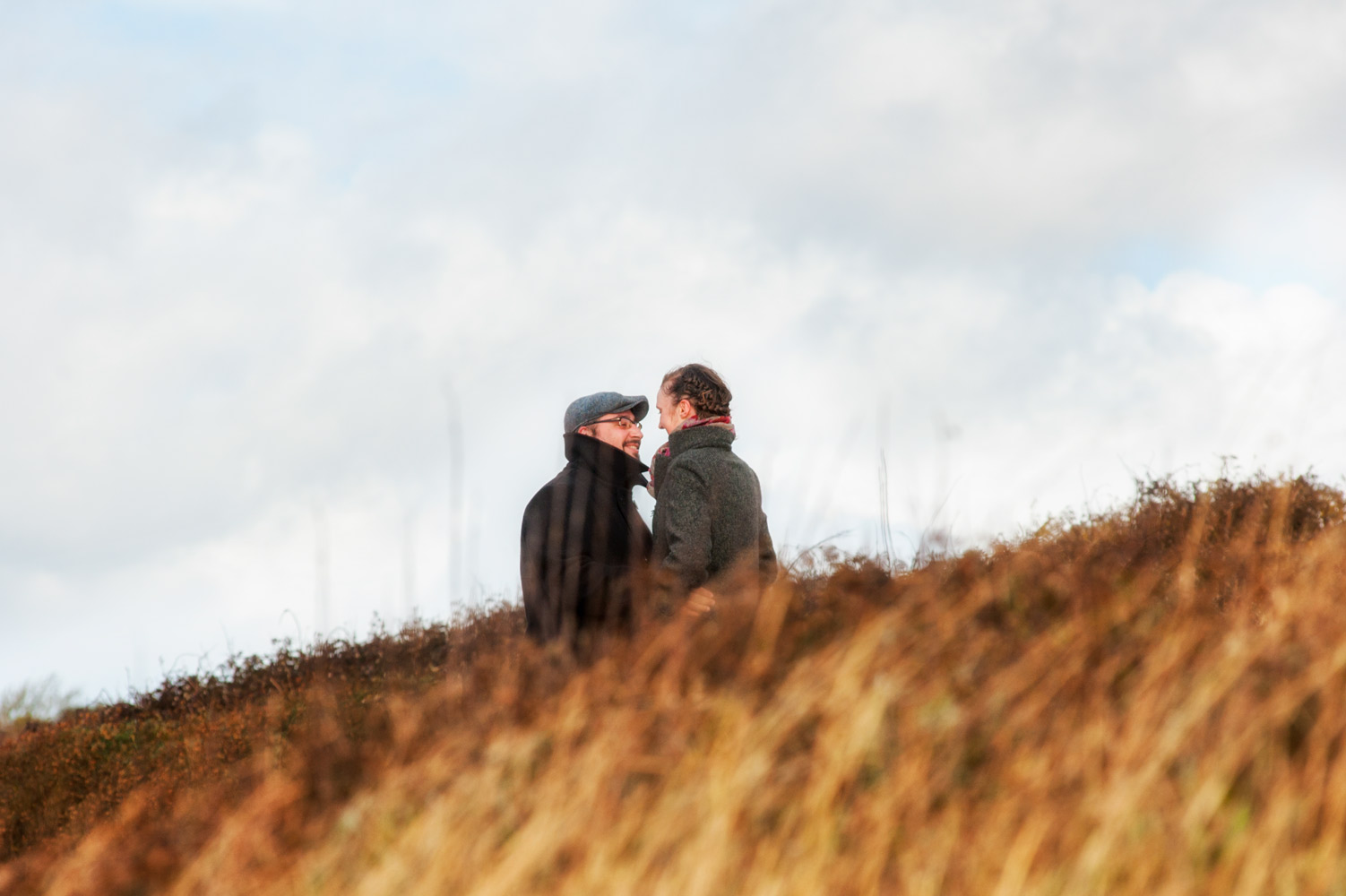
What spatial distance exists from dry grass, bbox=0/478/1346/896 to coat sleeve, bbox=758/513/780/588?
773 millimetres

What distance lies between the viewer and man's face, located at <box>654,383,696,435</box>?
5254 mm

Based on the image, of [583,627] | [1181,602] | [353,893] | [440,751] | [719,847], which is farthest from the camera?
[583,627]

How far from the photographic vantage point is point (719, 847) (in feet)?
10.9

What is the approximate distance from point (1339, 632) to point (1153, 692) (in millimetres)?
766

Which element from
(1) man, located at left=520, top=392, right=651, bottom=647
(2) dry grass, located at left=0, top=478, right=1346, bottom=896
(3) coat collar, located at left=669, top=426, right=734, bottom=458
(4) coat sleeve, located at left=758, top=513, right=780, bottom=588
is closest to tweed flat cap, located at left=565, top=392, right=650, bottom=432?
(1) man, located at left=520, top=392, right=651, bottom=647

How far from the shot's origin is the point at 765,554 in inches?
215

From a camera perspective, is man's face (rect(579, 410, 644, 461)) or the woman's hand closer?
the woman's hand

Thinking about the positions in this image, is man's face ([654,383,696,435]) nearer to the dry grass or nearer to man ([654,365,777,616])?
man ([654,365,777,616])

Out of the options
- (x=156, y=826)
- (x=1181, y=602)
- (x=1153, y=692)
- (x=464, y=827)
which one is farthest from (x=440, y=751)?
(x=1181, y=602)

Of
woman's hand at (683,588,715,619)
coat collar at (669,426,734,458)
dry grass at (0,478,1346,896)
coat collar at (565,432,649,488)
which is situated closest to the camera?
dry grass at (0,478,1346,896)

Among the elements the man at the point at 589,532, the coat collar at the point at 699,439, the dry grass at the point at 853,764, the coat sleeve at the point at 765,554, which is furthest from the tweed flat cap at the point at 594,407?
the dry grass at the point at 853,764

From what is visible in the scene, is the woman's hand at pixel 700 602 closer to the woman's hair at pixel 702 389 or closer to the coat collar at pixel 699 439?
the coat collar at pixel 699 439

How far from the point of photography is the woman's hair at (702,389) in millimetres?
5230

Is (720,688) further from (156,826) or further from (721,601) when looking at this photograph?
(156,826)
